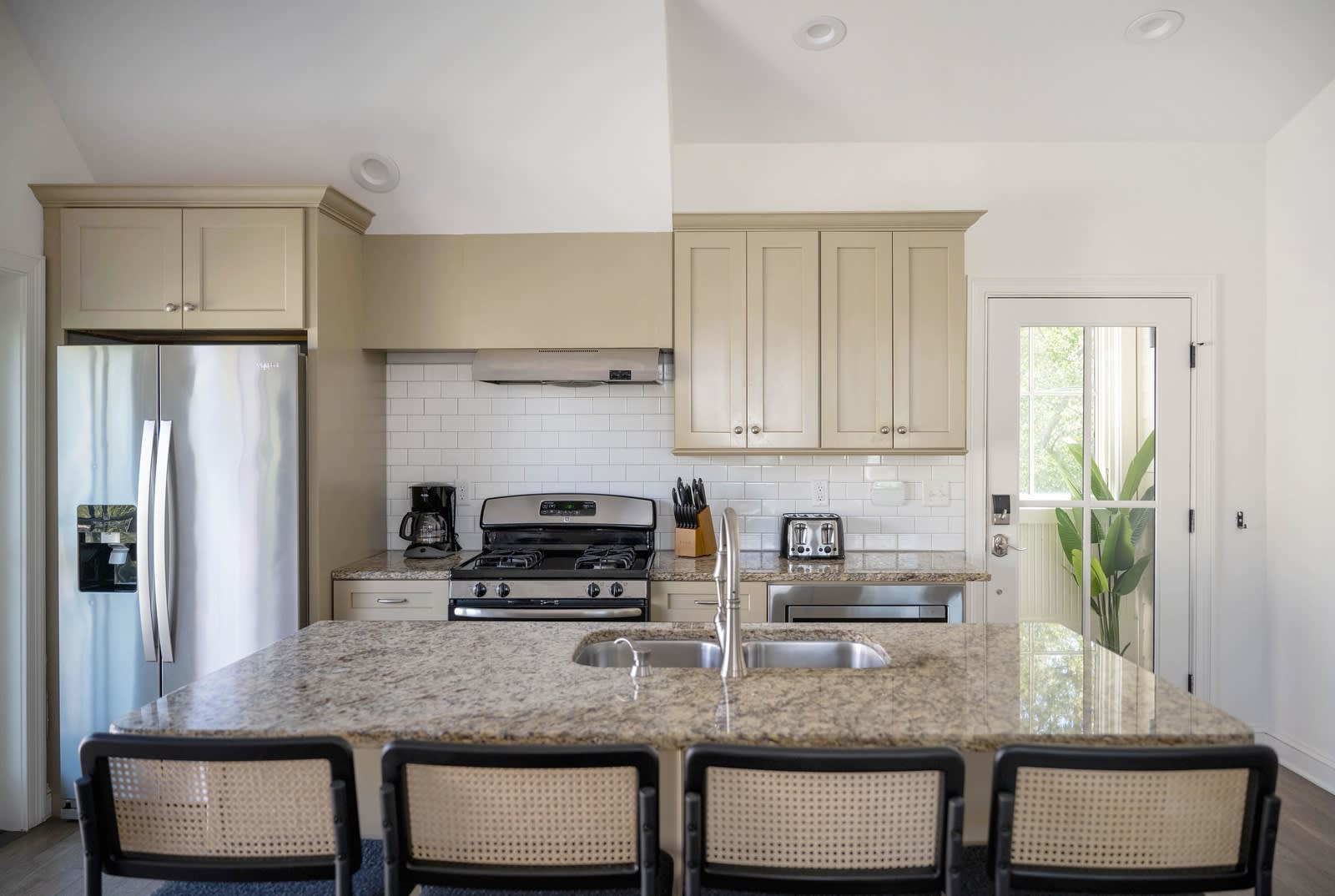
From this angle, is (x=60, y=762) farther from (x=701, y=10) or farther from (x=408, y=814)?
(x=701, y=10)

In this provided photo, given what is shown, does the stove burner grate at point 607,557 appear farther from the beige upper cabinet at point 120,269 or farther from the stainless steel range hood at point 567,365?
the beige upper cabinet at point 120,269

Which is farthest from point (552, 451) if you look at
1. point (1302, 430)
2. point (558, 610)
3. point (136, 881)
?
point (1302, 430)

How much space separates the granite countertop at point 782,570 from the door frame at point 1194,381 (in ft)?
1.42

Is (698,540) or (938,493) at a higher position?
(938,493)

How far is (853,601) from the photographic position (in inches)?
126

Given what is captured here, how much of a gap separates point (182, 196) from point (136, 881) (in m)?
2.44

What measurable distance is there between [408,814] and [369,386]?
270 cm

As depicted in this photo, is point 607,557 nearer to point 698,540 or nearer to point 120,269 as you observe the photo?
point 698,540

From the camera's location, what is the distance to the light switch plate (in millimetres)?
3752

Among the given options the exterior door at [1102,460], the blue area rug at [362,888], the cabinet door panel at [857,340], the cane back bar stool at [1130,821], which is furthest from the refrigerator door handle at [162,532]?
the exterior door at [1102,460]

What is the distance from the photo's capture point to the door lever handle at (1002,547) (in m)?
3.71

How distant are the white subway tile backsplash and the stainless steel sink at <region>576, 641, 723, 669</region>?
1.79 meters

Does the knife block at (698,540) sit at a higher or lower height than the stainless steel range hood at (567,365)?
lower

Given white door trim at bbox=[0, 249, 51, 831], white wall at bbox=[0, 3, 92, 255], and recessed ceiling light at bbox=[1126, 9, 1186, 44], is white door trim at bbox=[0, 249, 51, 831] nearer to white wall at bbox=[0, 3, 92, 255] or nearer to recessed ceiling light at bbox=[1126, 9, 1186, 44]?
white wall at bbox=[0, 3, 92, 255]
